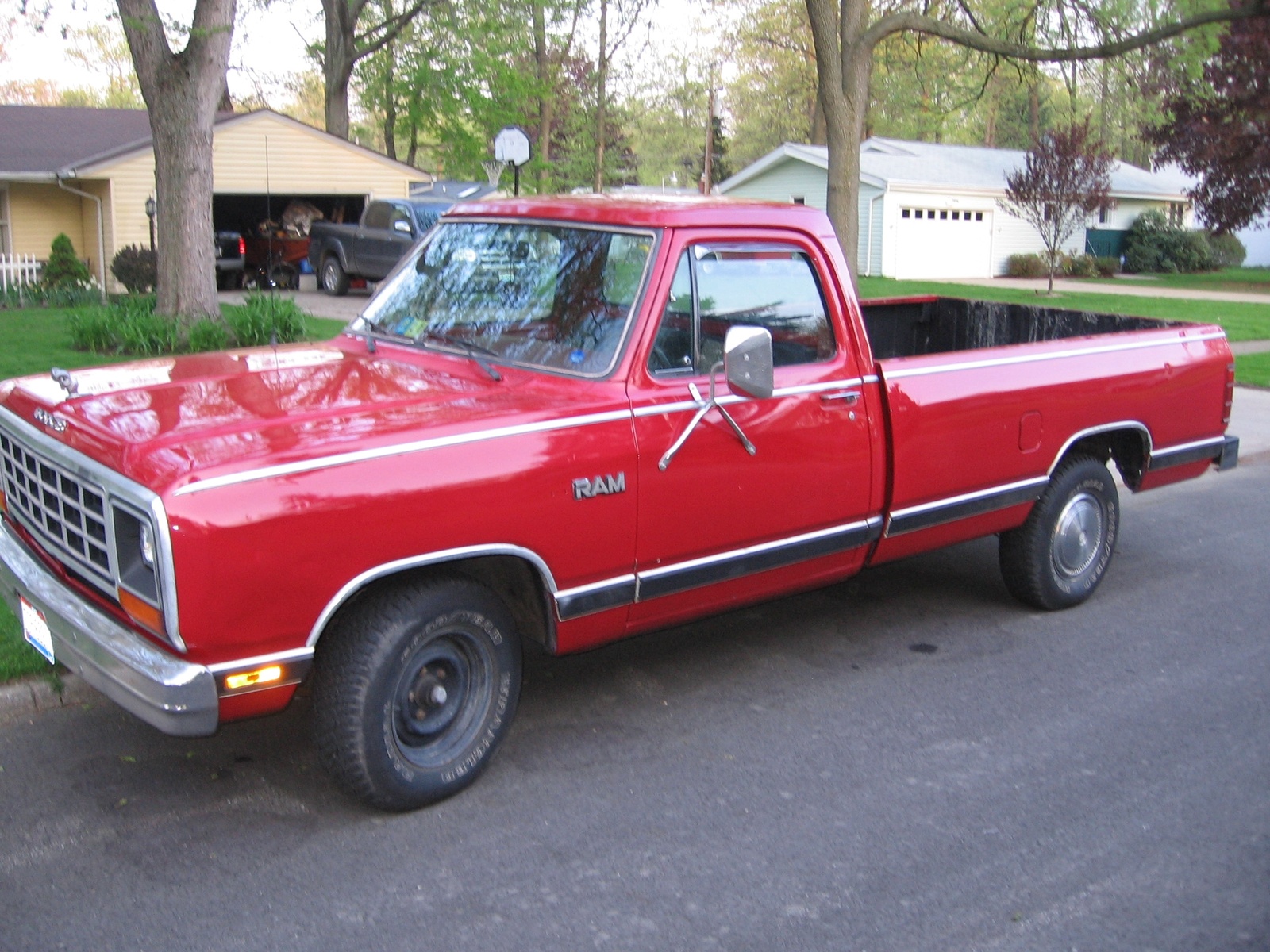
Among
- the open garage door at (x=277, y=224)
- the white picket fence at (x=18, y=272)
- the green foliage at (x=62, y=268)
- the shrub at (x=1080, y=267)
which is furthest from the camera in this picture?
the shrub at (x=1080, y=267)

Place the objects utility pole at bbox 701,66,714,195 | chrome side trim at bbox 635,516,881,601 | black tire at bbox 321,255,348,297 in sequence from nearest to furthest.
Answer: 1. chrome side trim at bbox 635,516,881,601
2. black tire at bbox 321,255,348,297
3. utility pole at bbox 701,66,714,195

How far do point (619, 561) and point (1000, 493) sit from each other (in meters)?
2.24

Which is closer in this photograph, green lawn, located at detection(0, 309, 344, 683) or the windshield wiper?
the windshield wiper

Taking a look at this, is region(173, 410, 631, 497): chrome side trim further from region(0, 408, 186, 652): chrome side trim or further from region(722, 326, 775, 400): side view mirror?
region(722, 326, 775, 400): side view mirror

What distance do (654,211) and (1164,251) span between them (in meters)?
37.4

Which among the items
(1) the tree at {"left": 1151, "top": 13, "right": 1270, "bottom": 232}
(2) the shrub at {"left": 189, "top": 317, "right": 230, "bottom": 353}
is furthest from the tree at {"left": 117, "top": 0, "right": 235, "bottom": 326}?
(1) the tree at {"left": 1151, "top": 13, "right": 1270, "bottom": 232}

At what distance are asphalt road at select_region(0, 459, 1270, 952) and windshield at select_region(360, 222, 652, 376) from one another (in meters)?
1.49

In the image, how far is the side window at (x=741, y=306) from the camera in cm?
459

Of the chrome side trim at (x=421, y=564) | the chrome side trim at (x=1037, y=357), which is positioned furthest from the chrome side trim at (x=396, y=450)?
the chrome side trim at (x=1037, y=357)

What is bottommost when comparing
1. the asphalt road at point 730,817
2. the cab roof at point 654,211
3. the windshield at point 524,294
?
the asphalt road at point 730,817

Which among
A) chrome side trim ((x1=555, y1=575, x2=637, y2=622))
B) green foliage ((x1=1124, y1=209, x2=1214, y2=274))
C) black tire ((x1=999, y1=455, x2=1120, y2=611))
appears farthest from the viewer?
green foliage ((x1=1124, y1=209, x2=1214, y2=274))

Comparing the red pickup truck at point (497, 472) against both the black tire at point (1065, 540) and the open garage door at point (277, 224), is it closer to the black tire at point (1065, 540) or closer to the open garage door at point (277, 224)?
the black tire at point (1065, 540)

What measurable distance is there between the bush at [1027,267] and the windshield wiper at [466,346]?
3313 centimetres

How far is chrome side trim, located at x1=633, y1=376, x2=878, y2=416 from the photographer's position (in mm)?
4363
